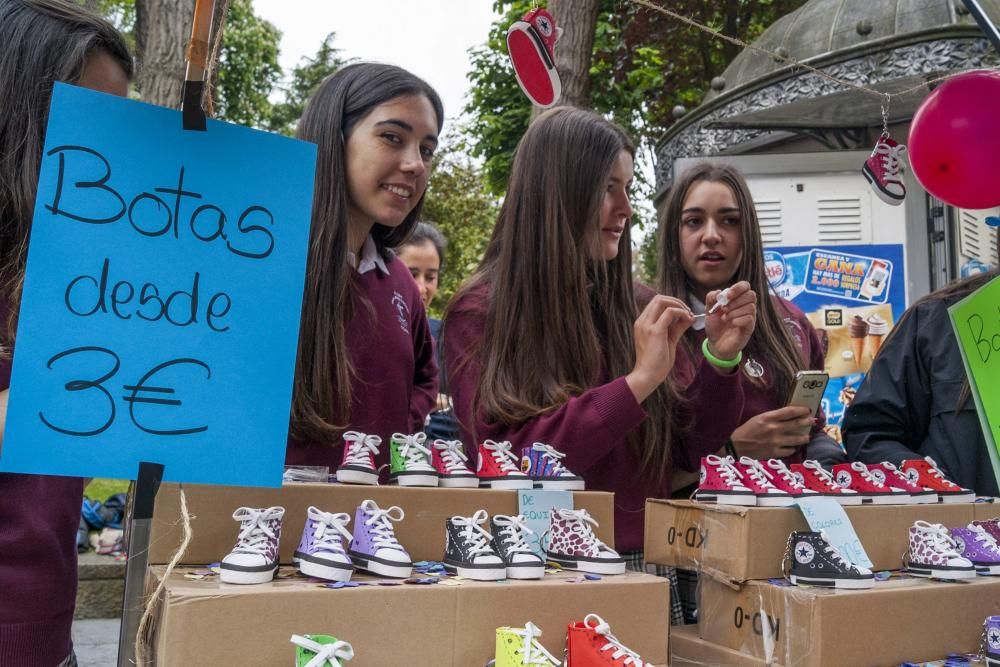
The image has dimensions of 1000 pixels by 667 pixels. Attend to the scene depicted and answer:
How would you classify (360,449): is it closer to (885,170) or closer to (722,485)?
(722,485)

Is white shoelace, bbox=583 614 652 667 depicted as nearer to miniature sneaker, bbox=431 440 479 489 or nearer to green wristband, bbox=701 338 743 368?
miniature sneaker, bbox=431 440 479 489

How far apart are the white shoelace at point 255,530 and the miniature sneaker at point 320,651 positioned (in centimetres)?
19

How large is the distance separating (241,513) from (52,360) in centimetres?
49

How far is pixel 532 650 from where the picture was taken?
1407mm

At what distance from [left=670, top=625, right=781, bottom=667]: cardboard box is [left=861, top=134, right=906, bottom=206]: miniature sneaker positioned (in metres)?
2.95

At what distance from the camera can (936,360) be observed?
252 cm

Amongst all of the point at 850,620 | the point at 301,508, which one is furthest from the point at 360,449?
the point at 850,620

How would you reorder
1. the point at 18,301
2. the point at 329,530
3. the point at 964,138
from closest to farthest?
the point at 18,301, the point at 329,530, the point at 964,138

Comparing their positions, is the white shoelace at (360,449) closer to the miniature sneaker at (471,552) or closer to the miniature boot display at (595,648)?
the miniature sneaker at (471,552)

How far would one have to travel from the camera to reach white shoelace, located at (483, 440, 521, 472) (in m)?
1.83

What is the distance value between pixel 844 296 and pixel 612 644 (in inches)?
171

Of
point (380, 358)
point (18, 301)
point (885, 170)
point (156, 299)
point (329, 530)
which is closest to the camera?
point (156, 299)

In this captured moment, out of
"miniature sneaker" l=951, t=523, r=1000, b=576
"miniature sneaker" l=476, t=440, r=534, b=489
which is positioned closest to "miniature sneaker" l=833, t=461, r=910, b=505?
"miniature sneaker" l=951, t=523, r=1000, b=576

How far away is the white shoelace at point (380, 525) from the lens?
1515 millimetres
